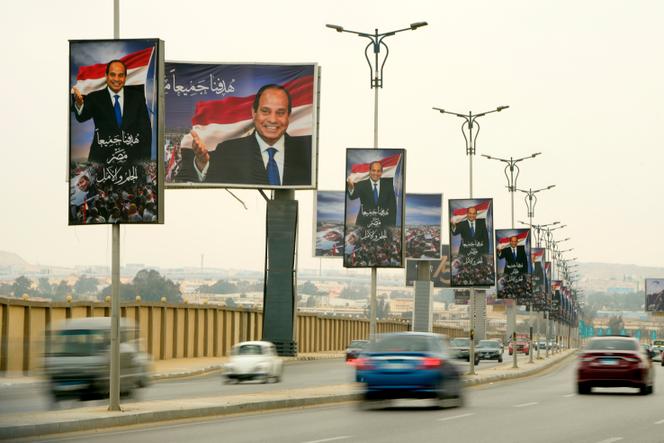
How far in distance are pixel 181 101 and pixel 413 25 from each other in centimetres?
2308

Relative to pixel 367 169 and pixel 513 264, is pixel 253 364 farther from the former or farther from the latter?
pixel 513 264

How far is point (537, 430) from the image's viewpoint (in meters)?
22.2

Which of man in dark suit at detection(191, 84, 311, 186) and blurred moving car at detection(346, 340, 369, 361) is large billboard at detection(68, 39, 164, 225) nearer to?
man in dark suit at detection(191, 84, 311, 186)

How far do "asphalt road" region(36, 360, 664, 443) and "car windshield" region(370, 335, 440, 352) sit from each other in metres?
1.29

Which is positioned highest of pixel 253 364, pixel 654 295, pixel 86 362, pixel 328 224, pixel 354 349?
pixel 328 224

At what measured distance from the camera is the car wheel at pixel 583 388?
3628cm

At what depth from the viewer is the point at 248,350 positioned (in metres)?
45.7

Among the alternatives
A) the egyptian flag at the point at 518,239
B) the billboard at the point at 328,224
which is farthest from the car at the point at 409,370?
the billboard at the point at 328,224

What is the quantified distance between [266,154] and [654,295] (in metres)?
134

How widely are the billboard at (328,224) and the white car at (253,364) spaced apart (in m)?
55.8

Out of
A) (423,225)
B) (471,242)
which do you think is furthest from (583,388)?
(423,225)

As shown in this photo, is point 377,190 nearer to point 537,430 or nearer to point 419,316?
point 537,430

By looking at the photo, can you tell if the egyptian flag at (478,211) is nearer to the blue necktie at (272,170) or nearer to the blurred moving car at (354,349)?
the blue necktie at (272,170)

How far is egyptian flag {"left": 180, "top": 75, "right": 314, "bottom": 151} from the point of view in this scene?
65.2 metres
